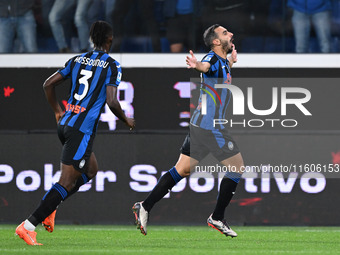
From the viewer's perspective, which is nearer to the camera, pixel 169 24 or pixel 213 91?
pixel 213 91

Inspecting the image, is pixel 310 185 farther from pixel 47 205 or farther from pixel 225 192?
pixel 47 205

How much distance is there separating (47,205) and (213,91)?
2131mm

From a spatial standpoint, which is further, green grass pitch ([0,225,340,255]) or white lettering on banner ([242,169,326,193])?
white lettering on banner ([242,169,326,193])

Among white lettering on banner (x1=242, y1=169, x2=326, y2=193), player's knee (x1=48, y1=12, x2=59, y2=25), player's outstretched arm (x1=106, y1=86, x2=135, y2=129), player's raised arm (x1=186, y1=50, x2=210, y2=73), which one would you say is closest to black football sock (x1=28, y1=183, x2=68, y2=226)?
player's outstretched arm (x1=106, y1=86, x2=135, y2=129)

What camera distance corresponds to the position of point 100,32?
877cm

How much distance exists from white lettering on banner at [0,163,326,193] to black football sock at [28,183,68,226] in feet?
14.2

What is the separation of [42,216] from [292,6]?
618 cm

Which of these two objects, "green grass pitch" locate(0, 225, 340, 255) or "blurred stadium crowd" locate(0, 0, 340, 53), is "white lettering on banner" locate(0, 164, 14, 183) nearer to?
"green grass pitch" locate(0, 225, 340, 255)

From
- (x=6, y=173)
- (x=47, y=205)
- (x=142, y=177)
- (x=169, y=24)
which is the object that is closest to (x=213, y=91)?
(x=47, y=205)

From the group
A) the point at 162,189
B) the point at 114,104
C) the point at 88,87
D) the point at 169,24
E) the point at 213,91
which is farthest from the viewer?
the point at 169,24

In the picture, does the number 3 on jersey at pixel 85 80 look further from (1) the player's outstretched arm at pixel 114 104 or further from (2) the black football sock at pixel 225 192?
(2) the black football sock at pixel 225 192

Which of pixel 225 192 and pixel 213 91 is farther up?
pixel 213 91

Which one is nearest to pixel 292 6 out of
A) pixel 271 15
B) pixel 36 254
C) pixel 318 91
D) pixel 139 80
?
pixel 271 15

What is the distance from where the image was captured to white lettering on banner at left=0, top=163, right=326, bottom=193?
42.1ft
